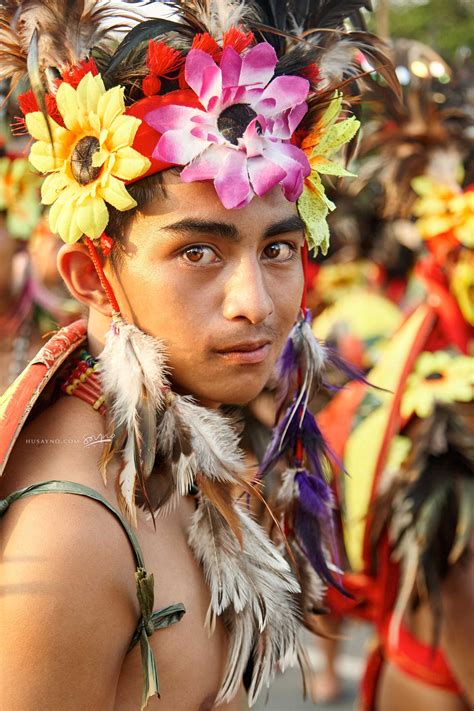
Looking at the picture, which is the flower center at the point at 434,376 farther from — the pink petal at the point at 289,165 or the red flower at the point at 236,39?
the red flower at the point at 236,39

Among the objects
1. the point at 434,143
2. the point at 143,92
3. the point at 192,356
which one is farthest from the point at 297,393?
the point at 434,143

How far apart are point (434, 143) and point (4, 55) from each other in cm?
227

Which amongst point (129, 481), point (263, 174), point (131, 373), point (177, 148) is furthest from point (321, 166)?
point (129, 481)

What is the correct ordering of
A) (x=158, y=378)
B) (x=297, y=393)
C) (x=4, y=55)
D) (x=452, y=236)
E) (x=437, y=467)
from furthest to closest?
(x=452, y=236), (x=437, y=467), (x=297, y=393), (x=4, y=55), (x=158, y=378)

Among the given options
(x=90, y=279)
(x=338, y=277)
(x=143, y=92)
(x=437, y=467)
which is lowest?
(x=338, y=277)

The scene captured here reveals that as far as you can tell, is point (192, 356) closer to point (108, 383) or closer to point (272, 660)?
point (108, 383)

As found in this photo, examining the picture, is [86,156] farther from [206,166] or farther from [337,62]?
[337,62]

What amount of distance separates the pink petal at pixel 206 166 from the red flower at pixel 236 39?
0.61ft

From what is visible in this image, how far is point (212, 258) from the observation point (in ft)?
5.40

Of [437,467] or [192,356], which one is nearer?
[192,356]

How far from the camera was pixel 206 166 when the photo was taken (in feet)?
5.31

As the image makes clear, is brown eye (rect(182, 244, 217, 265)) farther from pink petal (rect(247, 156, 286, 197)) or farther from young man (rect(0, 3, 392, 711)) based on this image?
pink petal (rect(247, 156, 286, 197))

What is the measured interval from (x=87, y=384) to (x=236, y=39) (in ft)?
2.15

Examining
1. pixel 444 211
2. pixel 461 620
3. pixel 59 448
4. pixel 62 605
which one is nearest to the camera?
pixel 62 605
